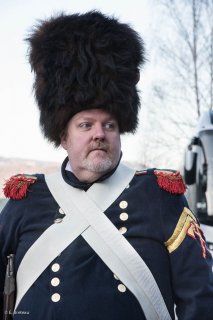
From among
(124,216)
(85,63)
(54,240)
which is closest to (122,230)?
(124,216)

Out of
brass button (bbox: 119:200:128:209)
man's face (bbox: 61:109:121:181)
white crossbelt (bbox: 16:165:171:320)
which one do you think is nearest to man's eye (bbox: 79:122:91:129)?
man's face (bbox: 61:109:121:181)

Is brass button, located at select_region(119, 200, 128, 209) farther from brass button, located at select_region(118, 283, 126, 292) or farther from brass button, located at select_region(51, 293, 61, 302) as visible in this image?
brass button, located at select_region(51, 293, 61, 302)

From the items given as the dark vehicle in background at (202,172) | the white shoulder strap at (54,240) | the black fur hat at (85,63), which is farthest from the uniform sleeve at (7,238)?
the dark vehicle in background at (202,172)

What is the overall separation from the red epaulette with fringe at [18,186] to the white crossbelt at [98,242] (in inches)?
5.5

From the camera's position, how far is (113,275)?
2650 millimetres

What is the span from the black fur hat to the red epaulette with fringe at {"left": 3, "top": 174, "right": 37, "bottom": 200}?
307 mm

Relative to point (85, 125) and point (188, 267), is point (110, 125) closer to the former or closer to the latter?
point (85, 125)

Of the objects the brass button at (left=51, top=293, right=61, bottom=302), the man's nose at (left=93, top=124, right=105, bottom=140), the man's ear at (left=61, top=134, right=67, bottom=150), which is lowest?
the brass button at (left=51, top=293, right=61, bottom=302)

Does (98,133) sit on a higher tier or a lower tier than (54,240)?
higher

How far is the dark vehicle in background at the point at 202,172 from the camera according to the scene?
7859 millimetres

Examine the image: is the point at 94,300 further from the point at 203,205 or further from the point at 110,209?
the point at 203,205

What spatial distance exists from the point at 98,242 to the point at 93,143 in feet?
1.55

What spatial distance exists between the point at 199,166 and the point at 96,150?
226 inches

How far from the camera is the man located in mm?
2631
